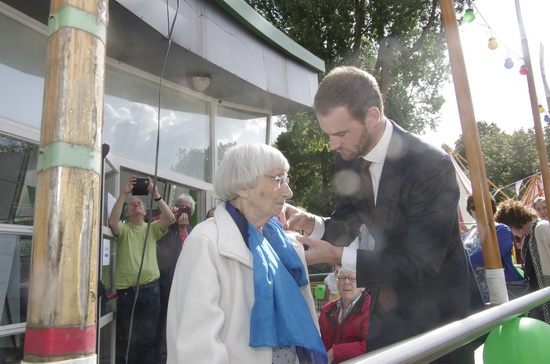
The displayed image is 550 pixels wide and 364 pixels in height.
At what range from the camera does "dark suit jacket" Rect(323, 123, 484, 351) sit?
5.69 ft

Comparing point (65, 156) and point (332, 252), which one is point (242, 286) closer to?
point (332, 252)

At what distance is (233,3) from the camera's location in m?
4.76

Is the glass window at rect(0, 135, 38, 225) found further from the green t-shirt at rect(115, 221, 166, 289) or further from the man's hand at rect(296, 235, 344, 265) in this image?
the man's hand at rect(296, 235, 344, 265)

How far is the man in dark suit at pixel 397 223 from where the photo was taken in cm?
174

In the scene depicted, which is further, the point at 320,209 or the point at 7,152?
the point at 320,209

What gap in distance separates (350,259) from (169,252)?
3.58 meters

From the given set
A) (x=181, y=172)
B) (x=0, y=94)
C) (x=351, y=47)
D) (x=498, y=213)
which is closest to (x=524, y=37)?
(x=498, y=213)

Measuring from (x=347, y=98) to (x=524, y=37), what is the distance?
138 inches

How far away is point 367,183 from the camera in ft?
6.68

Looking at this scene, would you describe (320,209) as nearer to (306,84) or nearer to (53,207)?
(306,84)

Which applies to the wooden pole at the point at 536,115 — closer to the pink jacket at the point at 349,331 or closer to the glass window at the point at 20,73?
the pink jacket at the point at 349,331

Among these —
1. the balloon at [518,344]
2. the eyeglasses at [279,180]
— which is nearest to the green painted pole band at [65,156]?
the eyeglasses at [279,180]

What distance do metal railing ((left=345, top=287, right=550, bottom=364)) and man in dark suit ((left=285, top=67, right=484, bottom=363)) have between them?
0.25 m

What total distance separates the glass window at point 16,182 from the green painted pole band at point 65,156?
2606 mm
